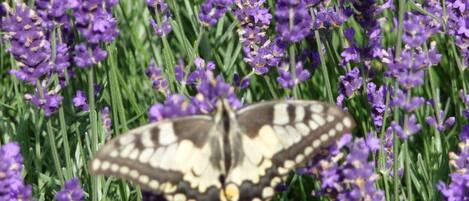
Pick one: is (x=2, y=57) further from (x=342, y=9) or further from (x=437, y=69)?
(x=437, y=69)

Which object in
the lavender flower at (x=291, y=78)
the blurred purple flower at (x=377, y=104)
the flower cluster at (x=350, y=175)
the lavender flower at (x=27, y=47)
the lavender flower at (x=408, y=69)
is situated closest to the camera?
the flower cluster at (x=350, y=175)

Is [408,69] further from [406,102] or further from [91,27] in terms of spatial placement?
[91,27]

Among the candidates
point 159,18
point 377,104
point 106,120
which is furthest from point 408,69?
point 106,120

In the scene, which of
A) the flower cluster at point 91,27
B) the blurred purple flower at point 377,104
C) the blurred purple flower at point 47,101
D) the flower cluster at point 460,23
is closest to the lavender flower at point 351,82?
the blurred purple flower at point 377,104

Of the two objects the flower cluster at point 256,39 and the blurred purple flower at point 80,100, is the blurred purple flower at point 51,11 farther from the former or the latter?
the flower cluster at point 256,39

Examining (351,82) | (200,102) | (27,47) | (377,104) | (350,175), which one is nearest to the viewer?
(350,175)

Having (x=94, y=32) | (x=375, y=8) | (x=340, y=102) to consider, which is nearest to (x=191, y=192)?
(x=94, y=32)

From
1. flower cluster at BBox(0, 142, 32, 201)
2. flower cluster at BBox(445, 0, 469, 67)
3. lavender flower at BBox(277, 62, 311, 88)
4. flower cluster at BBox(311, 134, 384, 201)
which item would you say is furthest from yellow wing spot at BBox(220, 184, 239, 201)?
flower cluster at BBox(445, 0, 469, 67)
